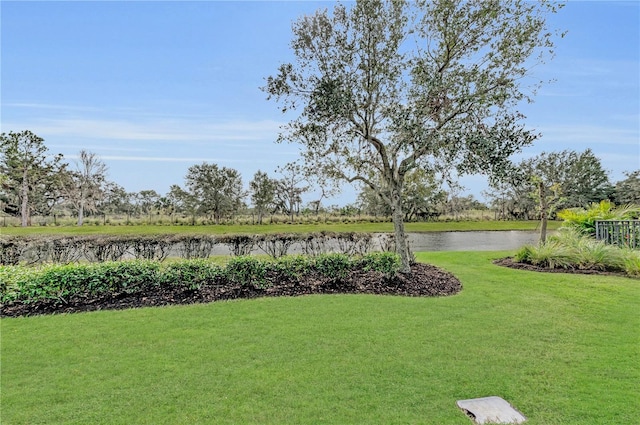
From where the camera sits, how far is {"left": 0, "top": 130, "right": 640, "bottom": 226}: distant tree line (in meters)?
28.5

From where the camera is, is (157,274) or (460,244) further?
(460,244)

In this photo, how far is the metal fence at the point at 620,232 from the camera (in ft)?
33.9

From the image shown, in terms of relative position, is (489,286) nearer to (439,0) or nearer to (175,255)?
(439,0)

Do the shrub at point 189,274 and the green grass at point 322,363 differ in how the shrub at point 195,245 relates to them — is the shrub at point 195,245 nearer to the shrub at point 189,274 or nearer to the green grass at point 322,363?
the shrub at point 189,274

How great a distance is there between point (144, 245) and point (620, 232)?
14.1m

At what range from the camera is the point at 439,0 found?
6.88 meters

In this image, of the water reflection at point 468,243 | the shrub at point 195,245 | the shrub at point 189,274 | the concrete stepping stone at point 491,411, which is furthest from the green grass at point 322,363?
the water reflection at point 468,243

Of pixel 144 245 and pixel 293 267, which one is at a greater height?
pixel 144 245

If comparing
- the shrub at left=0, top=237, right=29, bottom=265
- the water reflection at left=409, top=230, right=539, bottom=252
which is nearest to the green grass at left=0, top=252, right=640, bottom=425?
the shrub at left=0, top=237, right=29, bottom=265

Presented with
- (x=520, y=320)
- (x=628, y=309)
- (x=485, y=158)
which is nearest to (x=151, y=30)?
(x=485, y=158)

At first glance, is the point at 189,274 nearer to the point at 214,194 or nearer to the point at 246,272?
the point at 246,272

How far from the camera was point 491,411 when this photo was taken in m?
2.66

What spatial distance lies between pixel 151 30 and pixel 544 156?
43.8 meters

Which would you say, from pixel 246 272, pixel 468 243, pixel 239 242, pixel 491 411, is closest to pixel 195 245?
pixel 239 242
